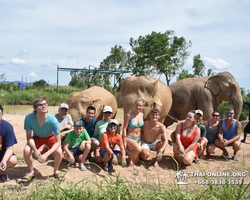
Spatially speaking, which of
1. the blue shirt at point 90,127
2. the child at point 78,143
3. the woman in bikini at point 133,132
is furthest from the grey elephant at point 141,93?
the child at point 78,143

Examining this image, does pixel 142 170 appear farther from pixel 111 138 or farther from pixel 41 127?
pixel 41 127

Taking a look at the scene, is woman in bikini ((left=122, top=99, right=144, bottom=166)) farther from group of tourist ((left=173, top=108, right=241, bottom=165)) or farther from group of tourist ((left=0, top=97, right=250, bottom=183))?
group of tourist ((left=173, top=108, right=241, bottom=165))

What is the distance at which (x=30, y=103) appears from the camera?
2131cm

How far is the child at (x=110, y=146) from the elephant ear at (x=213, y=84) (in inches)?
219

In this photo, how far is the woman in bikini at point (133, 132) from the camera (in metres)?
5.51

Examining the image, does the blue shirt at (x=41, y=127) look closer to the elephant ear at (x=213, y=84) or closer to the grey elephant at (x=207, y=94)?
the grey elephant at (x=207, y=94)

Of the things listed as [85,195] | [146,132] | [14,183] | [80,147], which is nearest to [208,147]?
[146,132]

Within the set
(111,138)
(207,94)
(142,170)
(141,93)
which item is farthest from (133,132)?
(207,94)

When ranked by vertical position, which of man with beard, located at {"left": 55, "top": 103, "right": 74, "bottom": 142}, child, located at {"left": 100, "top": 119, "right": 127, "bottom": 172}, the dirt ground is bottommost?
the dirt ground

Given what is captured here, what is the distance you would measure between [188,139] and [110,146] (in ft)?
5.58

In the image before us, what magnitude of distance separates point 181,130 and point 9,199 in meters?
3.63

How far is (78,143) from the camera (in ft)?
17.4

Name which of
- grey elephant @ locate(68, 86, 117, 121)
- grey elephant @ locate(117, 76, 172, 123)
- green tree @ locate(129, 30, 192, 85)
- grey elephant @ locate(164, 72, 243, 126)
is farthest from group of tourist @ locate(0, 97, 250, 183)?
green tree @ locate(129, 30, 192, 85)

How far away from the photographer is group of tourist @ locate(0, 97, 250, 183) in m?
4.50
